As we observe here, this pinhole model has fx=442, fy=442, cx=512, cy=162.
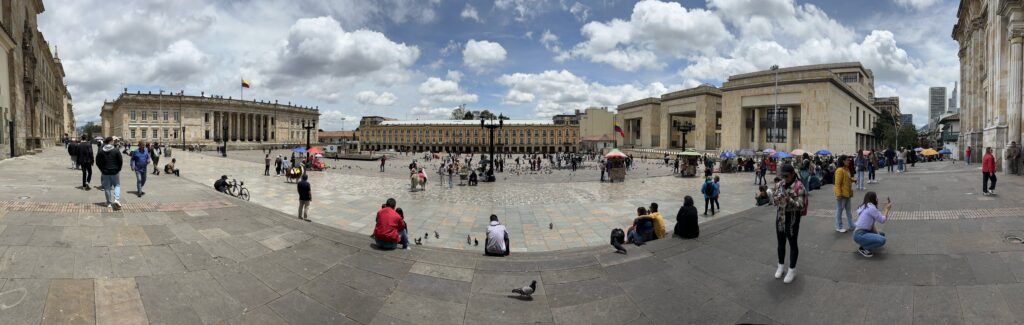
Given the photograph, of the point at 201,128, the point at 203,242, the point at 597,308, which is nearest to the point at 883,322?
the point at 597,308

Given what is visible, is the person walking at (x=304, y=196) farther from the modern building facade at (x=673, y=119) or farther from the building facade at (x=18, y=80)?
the modern building facade at (x=673, y=119)

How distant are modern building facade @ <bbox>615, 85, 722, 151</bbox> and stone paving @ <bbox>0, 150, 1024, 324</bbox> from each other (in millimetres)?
44358

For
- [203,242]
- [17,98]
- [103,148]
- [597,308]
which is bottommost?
[597,308]

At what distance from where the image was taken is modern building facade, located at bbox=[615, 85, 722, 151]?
5847 cm

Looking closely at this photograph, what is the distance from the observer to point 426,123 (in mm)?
110750

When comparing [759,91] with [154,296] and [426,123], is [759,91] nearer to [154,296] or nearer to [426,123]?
[154,296]

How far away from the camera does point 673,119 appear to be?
233ft

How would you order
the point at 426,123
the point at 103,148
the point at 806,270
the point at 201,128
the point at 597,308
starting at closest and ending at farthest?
the point at 597,308 → the point at 806,270 → the point at 103,148 → the point at 201,128 → the point at 426,123

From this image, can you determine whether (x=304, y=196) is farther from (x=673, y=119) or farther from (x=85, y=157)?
(x=673, y=119)

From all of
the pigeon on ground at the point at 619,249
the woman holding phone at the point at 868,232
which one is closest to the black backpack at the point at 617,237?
the pigeon on ground at the point at 619,249

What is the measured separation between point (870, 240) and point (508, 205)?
9.78m

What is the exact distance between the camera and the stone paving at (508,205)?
9.95 metres

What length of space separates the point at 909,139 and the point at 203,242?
307ft

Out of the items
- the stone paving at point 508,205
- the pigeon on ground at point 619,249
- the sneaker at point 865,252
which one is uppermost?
the sneaker at point 865,252
